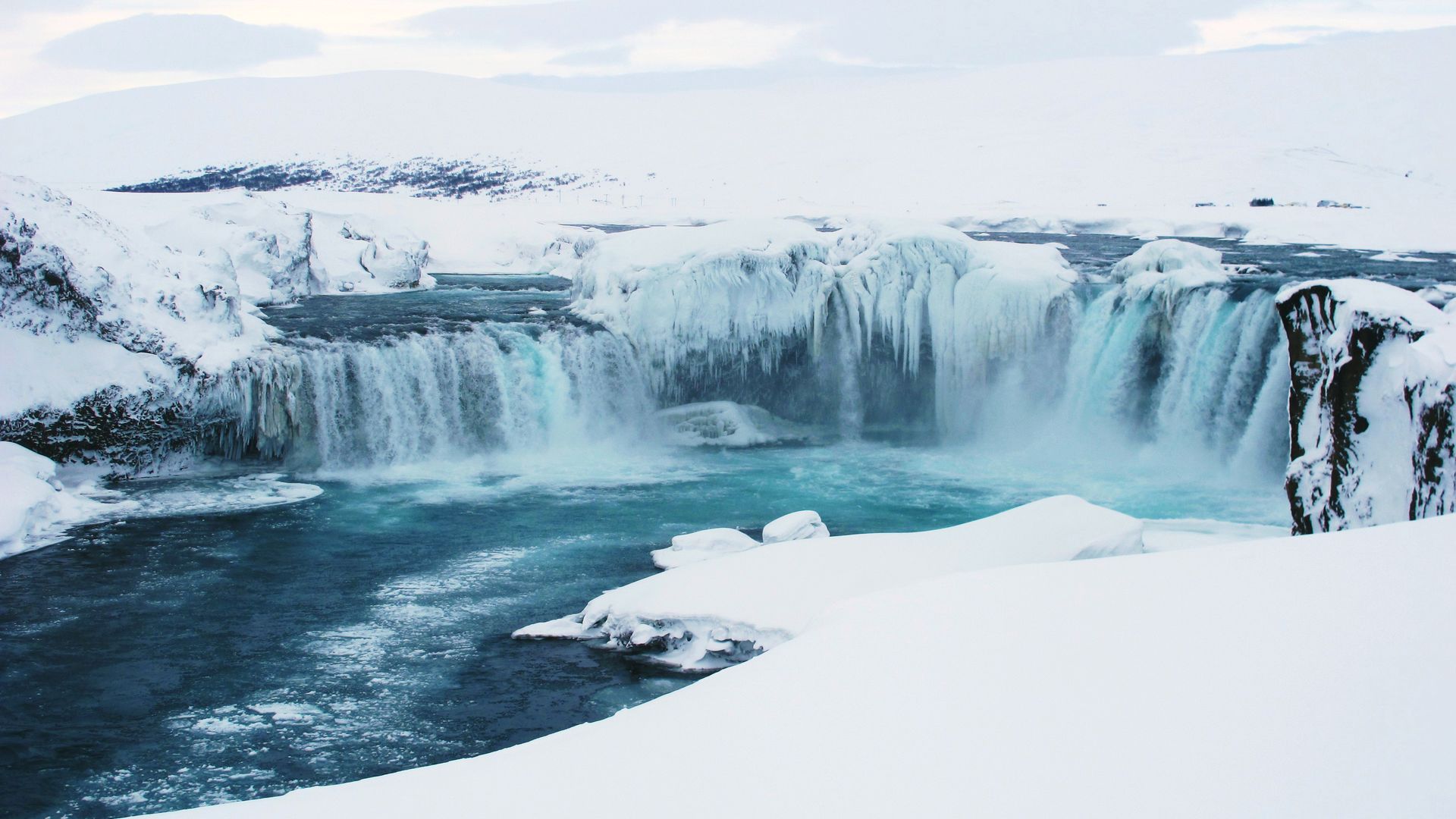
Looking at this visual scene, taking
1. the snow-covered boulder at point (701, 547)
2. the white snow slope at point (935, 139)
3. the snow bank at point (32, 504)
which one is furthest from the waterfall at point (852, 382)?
the white snow slope at point (935, 139)

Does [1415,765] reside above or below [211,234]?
below

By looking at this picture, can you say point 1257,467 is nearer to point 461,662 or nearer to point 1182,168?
point 461,662

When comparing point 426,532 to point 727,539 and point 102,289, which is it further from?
point 102,289

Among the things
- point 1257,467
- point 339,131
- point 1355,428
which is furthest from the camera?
point 339,131

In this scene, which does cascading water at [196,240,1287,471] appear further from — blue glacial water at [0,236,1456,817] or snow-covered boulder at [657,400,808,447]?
snow-covered boulder at [657,400,808,447]

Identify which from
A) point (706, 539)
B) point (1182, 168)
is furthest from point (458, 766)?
point (1182, 168)

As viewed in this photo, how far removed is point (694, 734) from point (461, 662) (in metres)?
4.87

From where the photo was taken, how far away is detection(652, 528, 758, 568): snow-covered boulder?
10.4 meters

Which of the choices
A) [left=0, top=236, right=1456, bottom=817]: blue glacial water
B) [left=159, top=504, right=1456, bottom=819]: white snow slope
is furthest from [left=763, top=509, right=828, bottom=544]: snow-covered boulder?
[left=159, top=504, right=1456, bottom=819]: white snow slope

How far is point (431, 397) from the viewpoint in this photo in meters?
15.2

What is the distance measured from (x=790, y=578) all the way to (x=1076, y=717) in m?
4.71

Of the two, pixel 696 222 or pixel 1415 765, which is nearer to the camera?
pixel 1415 765

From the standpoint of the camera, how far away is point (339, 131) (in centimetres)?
8550

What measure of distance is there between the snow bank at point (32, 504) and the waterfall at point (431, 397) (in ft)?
6.78
